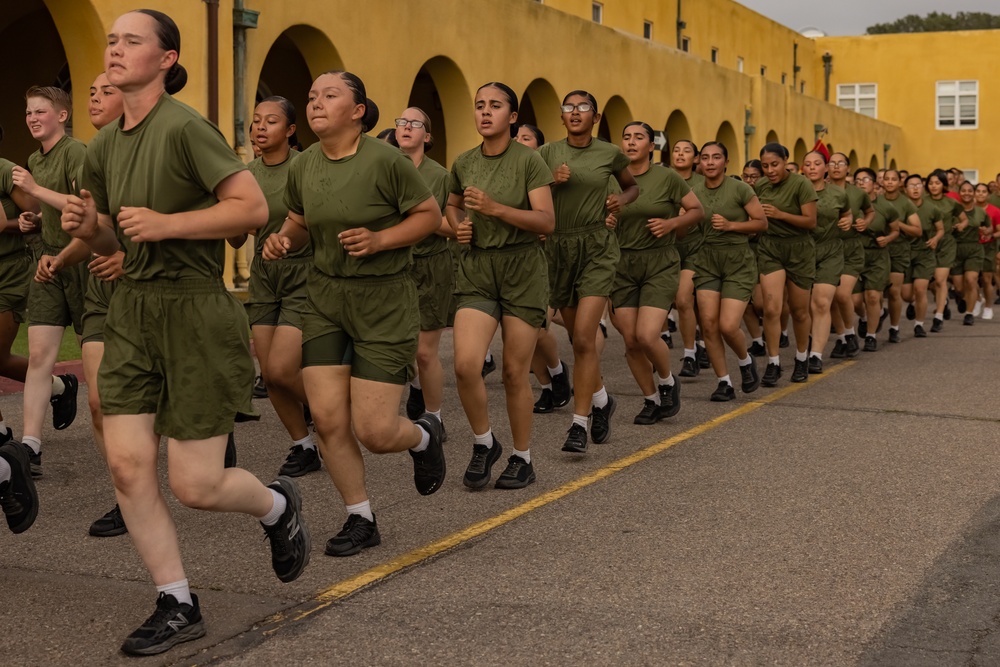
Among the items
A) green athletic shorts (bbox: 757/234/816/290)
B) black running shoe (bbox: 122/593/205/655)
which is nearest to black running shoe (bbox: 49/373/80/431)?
black running shoe (bbox: 122/593/205/655)

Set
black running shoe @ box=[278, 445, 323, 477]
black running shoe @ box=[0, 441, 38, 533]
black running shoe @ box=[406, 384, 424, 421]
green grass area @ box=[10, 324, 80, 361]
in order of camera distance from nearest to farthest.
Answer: black running shoe @ box=[0, 441, 38, 533] < black running shoe @ box=[278, 445, 323, 477] < black running shoe @ box=[406, 384, 424, 421] < green grass area @ box=[10, 324, 80, 361]

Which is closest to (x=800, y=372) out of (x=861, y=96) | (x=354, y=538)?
(x=354, y=538)

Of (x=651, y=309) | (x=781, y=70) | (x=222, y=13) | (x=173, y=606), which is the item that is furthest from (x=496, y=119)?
(x=781, y=70)

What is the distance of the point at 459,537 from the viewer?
232 inches

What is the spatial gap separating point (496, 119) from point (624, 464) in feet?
6.69

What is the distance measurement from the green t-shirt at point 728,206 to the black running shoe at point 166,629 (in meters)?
7.04

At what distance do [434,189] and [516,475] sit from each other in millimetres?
2327

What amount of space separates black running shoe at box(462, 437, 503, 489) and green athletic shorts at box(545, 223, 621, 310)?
1303 millimetres

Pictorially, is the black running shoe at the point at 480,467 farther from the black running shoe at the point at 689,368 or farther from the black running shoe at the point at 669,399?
the black running shoe at the point at 689,368

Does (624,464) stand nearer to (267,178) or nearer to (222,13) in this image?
(267,178)

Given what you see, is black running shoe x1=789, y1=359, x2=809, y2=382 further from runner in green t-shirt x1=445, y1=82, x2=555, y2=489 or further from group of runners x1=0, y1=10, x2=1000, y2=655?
runner in green t-shirt x1=445, y1=82, x2=555, y2=489

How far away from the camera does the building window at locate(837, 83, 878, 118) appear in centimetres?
5356

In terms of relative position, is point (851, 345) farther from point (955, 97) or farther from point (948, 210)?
point (955, 97)

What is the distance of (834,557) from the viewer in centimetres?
558
